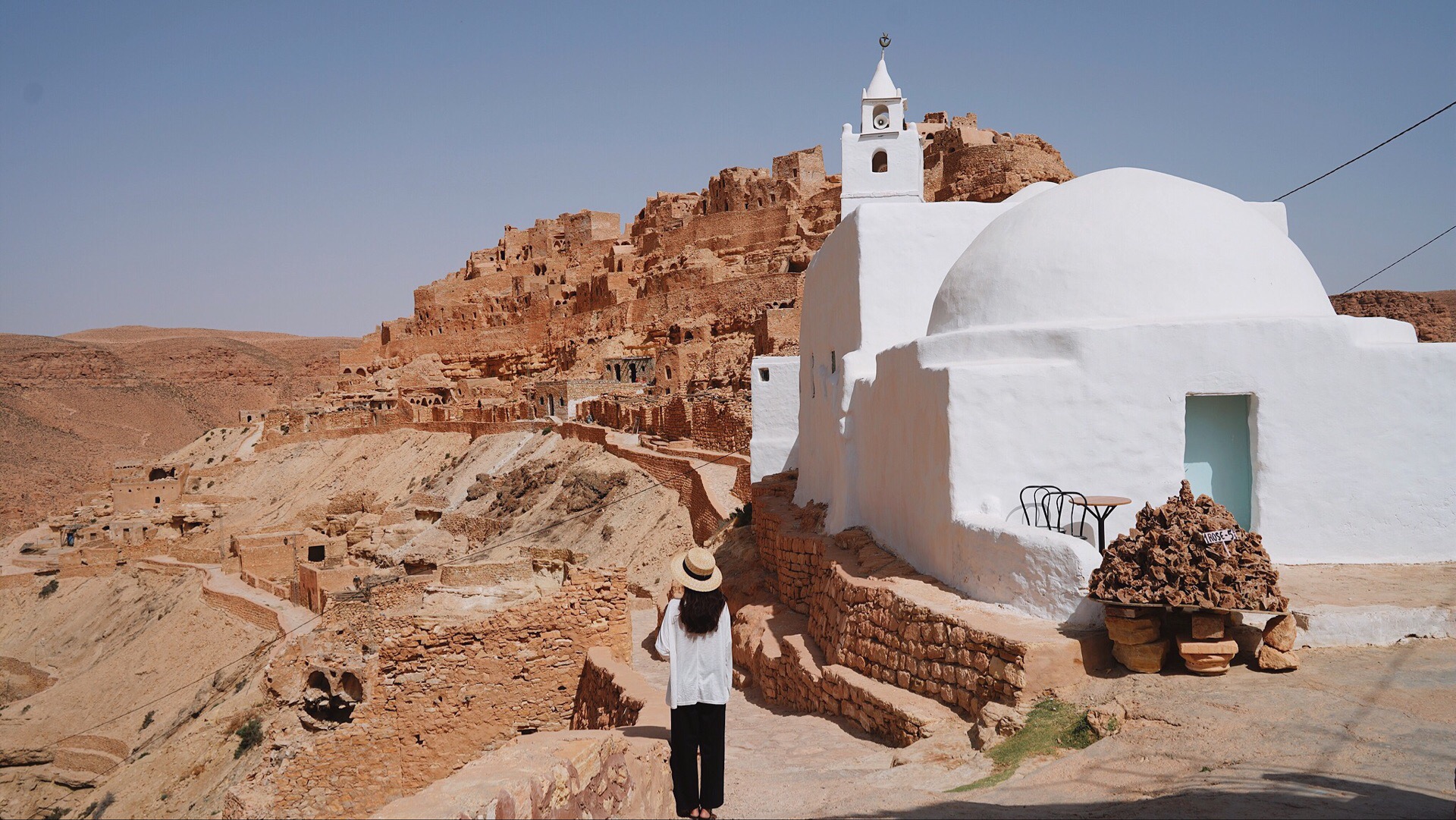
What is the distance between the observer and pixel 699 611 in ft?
16.6

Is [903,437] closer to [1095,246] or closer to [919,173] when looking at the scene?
[1095,246]

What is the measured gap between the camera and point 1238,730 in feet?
16.1

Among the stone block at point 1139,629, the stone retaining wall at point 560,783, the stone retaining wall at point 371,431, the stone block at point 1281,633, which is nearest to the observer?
the stone retaining wall at point 560,783

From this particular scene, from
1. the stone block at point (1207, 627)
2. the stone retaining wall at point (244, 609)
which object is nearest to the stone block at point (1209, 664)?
the stone block at point (1207, 627)

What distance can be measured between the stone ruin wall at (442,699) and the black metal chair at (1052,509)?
11.0 ft

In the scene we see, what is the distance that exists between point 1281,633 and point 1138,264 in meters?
3.76

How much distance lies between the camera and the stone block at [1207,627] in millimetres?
5551

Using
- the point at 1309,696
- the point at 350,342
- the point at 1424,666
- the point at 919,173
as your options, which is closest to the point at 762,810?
the point at 1309,696

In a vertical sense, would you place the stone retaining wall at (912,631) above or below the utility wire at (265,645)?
above

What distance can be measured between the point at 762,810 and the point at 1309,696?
3026mm

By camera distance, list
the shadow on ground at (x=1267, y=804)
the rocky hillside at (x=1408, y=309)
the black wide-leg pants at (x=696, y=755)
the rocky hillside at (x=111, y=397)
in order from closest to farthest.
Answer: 1. the shadow on ground at (x=1267, y=804)
2. the black wide-leg pants at (x=696, y=755)
3. the rocky hillside at (x=1408, y=309)
4. the rocky hillside at (x=111, y=397)

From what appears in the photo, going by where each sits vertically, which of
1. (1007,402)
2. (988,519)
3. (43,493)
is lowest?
(43,493)

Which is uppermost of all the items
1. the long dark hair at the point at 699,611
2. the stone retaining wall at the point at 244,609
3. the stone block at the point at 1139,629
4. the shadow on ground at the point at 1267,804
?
the long dark hair at the point at 699,611

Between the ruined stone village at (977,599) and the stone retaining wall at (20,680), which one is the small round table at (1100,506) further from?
the stone retaining wall at (20,680)
